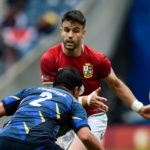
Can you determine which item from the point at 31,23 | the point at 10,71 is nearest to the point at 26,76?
the point at 10,71

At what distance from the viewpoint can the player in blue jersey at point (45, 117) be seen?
22.7 ft

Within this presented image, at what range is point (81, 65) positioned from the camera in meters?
8.98

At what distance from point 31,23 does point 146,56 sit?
3486mm

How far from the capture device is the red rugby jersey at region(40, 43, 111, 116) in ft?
29.2

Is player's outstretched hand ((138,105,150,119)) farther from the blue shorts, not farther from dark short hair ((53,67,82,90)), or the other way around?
the blue shorts

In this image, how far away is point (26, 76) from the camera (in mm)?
16938

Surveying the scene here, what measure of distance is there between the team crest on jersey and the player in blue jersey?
150 centimetres

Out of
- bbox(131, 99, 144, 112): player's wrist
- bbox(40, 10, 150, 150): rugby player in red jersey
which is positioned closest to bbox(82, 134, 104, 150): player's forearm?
bbox(40, 10, 150, 150): rugby player in red jersey

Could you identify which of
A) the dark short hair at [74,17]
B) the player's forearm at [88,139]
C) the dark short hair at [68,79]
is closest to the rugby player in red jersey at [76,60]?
the dark short hair at [74,17]

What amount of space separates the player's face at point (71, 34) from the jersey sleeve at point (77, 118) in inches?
71.5

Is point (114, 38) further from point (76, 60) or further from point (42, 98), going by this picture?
point (42, 98)

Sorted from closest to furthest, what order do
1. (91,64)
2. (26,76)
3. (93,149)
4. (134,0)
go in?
(93,149) < (91,64) < (26,76) < (134,0)

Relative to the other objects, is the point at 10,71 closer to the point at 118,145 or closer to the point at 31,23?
the point at 31,23

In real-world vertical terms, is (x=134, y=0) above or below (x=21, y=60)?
above
